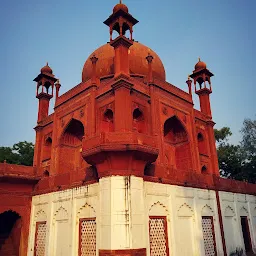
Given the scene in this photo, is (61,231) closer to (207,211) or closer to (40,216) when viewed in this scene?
(40,216)

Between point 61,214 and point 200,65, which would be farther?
point 200,65

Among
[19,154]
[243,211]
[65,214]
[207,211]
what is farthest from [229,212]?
[19,154]

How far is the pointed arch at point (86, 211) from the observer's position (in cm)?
949

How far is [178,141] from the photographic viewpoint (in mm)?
16344

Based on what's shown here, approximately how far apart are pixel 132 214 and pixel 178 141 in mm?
8975

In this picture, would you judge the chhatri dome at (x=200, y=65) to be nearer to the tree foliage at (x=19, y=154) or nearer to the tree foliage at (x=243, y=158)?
the tree foliage at (x=243, y=158)

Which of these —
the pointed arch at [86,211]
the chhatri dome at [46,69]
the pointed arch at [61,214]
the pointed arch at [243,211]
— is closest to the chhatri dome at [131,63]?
the chhatri dome at [46,69]

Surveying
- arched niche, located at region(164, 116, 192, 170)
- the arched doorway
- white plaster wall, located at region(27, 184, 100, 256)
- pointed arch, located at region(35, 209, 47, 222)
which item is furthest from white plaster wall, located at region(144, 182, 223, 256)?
the arched doorway

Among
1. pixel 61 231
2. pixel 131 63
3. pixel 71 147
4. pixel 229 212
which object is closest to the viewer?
pixel 61 231

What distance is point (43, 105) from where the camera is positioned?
18.4 metres

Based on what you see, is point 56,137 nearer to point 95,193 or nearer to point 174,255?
point 95,193

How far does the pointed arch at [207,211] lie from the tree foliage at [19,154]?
1888 cm

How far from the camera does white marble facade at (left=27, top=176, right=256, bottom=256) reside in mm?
8086

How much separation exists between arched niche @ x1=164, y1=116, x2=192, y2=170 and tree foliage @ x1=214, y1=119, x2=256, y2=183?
10968mm
